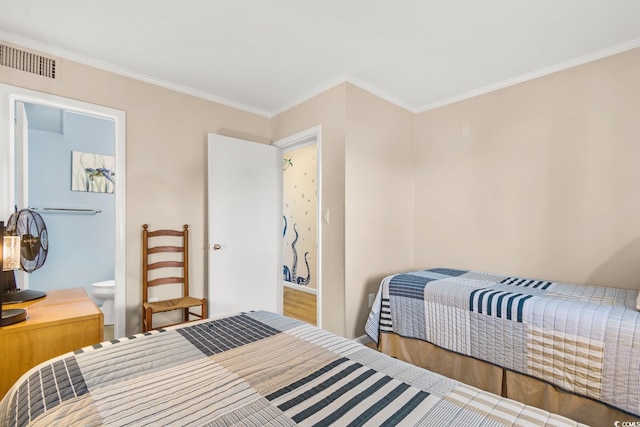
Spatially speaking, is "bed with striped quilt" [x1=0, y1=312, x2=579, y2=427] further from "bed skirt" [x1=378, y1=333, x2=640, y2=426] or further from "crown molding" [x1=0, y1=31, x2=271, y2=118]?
"crown molding" [x1=0, y1=31, x2=271, y2=118]

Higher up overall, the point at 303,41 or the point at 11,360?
the point at 303,41

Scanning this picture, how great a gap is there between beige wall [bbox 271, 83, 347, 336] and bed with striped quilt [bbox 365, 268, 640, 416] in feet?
1.28

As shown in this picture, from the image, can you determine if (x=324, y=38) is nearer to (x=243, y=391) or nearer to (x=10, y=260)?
(x=243, y=391)

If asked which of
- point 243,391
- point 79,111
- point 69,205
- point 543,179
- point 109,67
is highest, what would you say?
point 109,67

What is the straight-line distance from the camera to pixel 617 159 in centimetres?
221

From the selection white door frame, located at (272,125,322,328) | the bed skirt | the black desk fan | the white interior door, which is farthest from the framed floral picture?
the bed skirt

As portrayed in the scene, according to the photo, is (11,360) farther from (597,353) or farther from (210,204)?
(597,353)

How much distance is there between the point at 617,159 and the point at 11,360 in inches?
154

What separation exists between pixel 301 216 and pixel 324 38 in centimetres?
316

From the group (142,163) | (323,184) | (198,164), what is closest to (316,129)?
(323,184)

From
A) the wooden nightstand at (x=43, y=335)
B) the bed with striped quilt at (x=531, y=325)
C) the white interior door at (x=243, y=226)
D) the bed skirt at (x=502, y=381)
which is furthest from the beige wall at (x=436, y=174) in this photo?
the wooden nightstand at (x=43, y=335)

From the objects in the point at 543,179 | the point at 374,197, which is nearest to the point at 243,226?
the point at 374,197

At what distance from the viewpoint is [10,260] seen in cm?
166

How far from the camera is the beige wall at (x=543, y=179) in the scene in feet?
7.20
